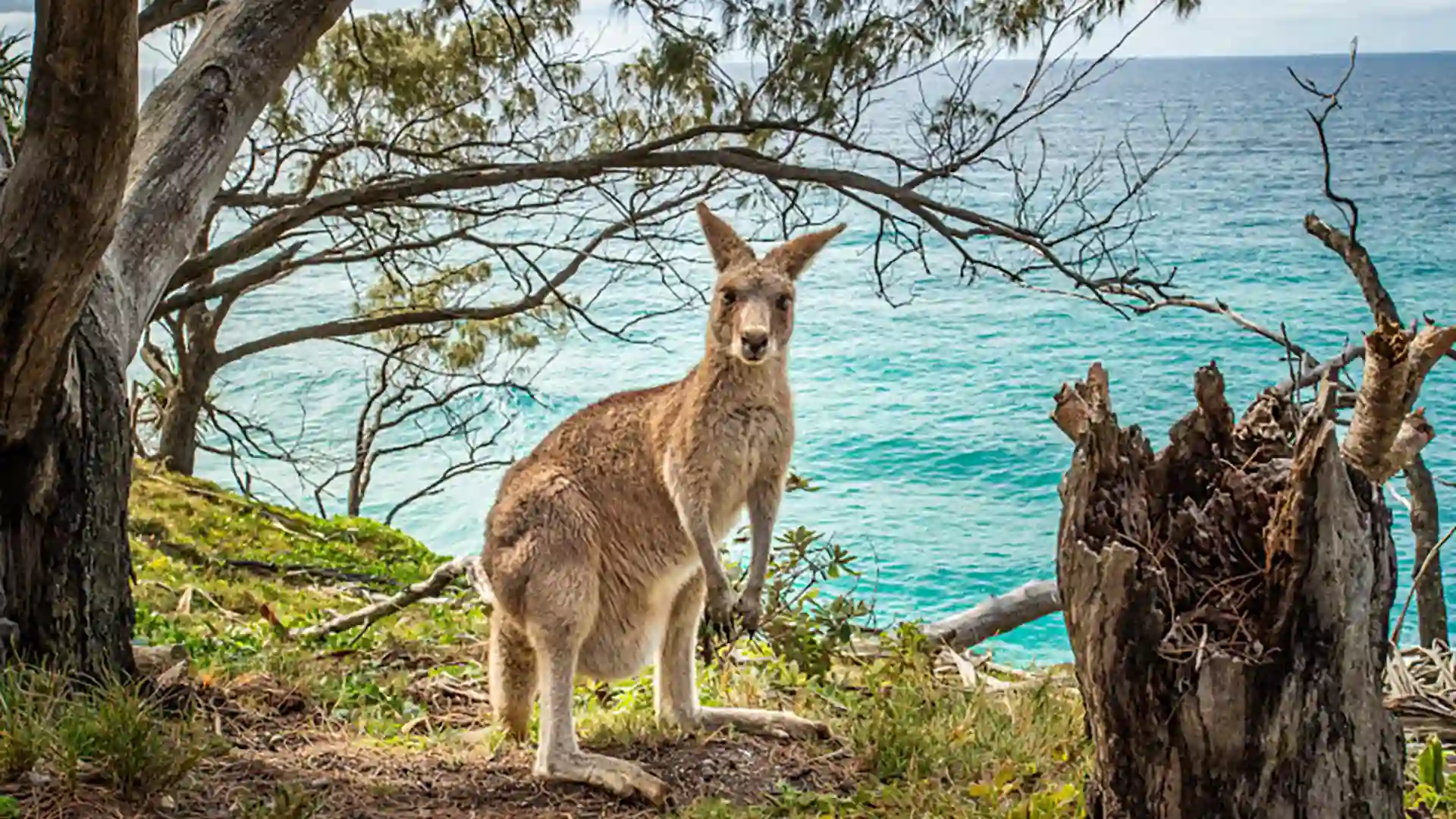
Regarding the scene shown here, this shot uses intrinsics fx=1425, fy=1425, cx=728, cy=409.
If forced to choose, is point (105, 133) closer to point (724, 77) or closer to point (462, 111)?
point (724, 77)

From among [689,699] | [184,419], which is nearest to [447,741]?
[689,699]

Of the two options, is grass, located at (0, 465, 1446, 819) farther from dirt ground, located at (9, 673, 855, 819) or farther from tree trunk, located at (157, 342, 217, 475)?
tree trunk, located at (157, 342, 217, 475)

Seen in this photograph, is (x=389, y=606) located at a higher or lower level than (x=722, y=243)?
lower

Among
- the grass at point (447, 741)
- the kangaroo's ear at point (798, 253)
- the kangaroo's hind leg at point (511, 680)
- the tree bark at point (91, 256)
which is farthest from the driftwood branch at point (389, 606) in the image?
the kangaroo's ear at point (798, 253)

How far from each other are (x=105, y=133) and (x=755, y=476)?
1667 mm

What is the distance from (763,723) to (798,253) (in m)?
1.25

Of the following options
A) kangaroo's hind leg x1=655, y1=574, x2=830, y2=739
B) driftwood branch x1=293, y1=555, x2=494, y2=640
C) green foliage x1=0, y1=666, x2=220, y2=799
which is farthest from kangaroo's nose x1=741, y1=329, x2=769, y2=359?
driftwood branch x1=293, y1=555, x2=494, y2=640

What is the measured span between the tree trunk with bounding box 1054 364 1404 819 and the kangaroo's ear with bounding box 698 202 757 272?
126 cm

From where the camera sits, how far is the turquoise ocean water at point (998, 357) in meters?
9.00

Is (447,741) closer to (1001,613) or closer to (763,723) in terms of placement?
(763,723)

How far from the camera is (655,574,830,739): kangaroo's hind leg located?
375 cm

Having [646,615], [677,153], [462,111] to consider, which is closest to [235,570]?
[462,111]

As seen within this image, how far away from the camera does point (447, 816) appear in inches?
125

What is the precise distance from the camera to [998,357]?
10656 mm
